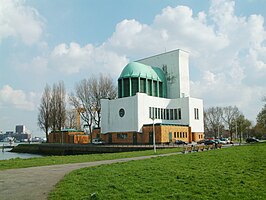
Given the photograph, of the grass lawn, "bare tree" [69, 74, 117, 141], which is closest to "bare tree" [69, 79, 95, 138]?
"bare tree" [69, 74, 117, 141]

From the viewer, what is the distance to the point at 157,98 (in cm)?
7306

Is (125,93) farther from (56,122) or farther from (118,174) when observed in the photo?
(118,174)

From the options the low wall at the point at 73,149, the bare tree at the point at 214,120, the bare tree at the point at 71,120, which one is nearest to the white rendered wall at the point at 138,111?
the low wall at the point at 73,149

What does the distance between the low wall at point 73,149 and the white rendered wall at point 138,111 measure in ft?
33.2

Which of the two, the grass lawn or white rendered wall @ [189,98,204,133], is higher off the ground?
white rendered wall @ [189,98,204,133]

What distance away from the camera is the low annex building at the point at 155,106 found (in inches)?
2650

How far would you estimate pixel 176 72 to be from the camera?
79.6 m

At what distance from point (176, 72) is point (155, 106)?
13102mm

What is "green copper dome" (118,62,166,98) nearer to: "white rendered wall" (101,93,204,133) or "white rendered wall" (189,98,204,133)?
"white rendered wall" (101,93,204,133)

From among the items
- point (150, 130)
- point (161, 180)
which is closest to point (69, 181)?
point (161, 180)

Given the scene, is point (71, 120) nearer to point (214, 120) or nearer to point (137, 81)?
point (137, 81)

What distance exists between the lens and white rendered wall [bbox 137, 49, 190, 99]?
261 feet

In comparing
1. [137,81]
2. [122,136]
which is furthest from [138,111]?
[137,81]

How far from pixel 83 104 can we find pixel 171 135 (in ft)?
85.9
